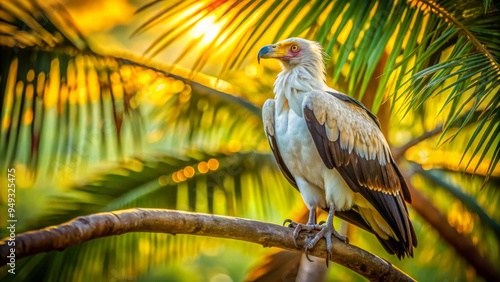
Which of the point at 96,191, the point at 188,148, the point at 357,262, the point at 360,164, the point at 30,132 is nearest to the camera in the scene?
the point at 357,262

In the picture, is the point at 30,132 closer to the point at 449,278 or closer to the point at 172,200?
the point at 172,200

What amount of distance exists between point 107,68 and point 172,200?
1.00m

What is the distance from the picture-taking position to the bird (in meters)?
3.37

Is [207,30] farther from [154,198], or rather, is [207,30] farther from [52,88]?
[154,198]

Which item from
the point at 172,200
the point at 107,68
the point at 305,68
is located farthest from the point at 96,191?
the point at 305,68

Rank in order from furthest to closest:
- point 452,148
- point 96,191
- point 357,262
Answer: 1. point 452,148
2. point 96,191
3. point 357,262

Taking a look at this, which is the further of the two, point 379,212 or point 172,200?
point 172,200

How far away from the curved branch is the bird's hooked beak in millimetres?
879

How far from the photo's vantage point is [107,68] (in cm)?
445

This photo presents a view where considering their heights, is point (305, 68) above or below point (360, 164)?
above

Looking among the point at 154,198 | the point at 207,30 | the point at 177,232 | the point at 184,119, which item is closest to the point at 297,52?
the point at 207,30

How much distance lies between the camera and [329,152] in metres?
3.36

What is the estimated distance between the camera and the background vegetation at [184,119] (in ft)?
11.1

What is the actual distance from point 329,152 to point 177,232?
1050 mm
